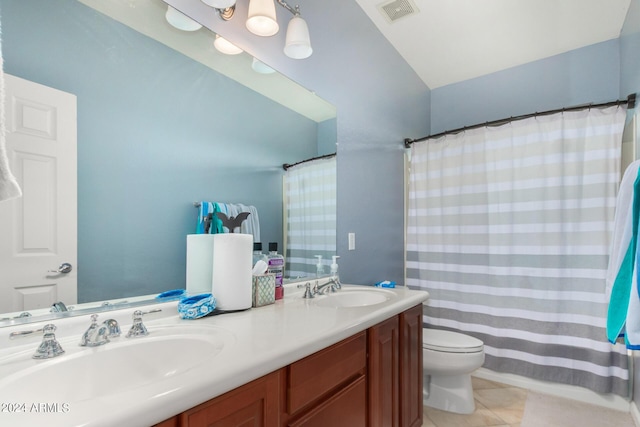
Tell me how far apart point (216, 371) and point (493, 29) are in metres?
2.75

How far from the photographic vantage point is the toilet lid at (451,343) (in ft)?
6.21

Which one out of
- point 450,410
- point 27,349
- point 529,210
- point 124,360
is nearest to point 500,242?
point 529,210

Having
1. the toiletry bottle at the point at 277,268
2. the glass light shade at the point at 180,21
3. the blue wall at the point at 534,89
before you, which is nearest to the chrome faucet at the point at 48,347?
the toiletry bottle at the point at 277,268

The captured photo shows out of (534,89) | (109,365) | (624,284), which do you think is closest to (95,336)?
(109,365)

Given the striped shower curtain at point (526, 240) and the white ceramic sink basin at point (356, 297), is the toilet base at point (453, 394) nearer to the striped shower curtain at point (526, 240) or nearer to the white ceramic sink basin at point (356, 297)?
the striped shower curtain at point (526, 240)

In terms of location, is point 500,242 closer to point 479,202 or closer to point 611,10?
point 479,202

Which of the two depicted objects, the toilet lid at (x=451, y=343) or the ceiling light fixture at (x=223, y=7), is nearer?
the ceiling light fixture at (x=223, y=7)

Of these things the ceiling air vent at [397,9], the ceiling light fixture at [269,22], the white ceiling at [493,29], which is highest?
the ceiling air vent at [397,9]

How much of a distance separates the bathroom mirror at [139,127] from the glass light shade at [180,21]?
0.07 ft

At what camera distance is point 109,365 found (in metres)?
0.78

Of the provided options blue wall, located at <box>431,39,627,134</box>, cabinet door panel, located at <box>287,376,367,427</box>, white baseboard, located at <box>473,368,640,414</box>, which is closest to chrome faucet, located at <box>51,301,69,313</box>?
cabinet door panel, located at <box>287,376,367,427</box>

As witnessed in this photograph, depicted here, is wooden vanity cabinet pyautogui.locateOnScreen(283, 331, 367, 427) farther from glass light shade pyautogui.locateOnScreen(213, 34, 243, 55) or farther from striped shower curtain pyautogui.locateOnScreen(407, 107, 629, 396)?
striped shower curtain pyautogui.locateOnScreen(407, 107, 629, 396)

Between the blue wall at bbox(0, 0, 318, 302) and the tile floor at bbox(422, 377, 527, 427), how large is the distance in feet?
5.67

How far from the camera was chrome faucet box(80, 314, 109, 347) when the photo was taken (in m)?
0.81
